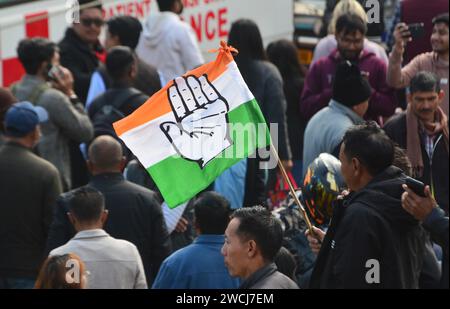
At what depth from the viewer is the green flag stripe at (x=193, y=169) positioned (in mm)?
7156

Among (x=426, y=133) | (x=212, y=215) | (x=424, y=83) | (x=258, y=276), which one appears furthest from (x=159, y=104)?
(x=426, y=133)

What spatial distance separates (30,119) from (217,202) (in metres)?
1.80

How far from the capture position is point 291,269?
24.9ft

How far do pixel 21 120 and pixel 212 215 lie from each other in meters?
1.87

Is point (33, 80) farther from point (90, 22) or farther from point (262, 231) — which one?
point (262, 231)

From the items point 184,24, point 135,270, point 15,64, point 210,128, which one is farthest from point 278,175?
point 210,128

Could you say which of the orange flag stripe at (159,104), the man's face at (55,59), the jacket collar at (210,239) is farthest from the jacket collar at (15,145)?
the orange flag stripe at (159,104)

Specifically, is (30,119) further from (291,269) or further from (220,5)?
(220,5)

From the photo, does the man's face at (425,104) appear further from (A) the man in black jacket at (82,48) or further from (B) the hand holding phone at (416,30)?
(A) the man in black jacket at (82,48)

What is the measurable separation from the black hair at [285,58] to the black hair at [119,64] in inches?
63.3

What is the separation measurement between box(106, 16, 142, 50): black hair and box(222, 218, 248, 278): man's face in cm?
508

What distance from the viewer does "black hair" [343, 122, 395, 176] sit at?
6.89 meters

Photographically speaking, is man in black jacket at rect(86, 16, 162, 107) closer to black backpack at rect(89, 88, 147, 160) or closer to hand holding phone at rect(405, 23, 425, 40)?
black backpack at rect(89, 88, 147, 160)

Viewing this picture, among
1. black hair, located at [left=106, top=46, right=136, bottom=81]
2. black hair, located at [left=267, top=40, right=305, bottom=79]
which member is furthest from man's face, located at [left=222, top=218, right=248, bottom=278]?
black hair, located at [left=267, top=40, right=305, bottom=79]
